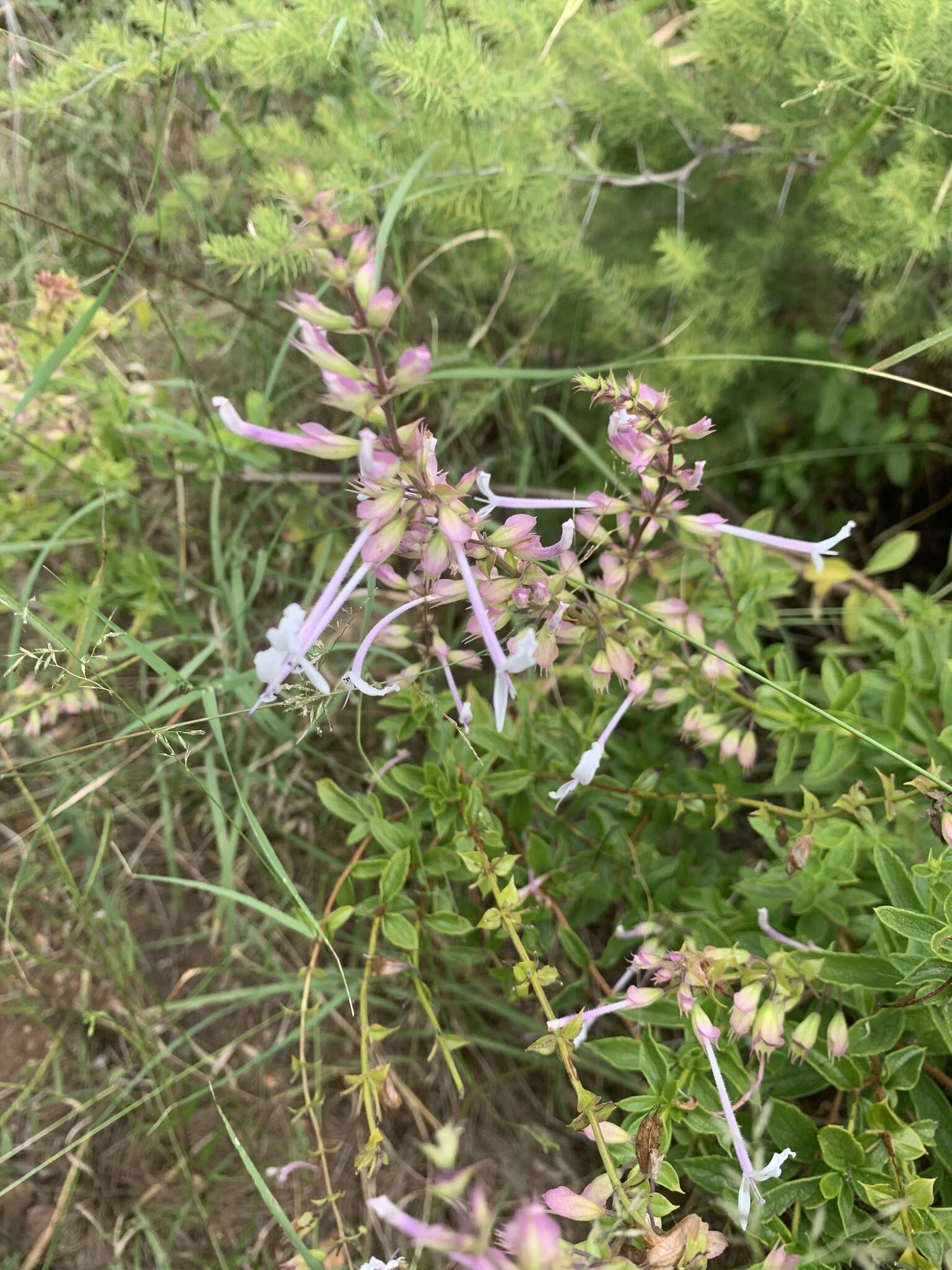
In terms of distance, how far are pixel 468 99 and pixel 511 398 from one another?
2.23 ft

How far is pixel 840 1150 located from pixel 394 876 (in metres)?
0.62

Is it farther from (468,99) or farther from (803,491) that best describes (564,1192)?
(803,491)

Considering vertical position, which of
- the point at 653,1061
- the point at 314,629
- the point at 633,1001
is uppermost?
the point at 314,629

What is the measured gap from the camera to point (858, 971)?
1.11 meters

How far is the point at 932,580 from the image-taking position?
2.04 m

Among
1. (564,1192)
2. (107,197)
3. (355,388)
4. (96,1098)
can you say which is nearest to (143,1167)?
(96,1098)

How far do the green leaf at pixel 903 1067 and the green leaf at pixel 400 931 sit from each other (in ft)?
1.97

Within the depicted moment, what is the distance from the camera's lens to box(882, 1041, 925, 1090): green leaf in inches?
42.8

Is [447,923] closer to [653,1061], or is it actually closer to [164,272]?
[653,1061]

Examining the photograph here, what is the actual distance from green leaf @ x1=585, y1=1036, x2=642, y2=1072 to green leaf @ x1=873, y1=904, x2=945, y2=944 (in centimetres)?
36

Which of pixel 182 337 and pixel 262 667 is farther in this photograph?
pixel 182 337

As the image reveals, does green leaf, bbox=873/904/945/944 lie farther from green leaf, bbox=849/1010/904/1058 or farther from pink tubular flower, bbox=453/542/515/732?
pink tubular flower, bbox=453/542/515/732

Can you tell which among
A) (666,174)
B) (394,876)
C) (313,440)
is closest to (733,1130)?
(394,876)

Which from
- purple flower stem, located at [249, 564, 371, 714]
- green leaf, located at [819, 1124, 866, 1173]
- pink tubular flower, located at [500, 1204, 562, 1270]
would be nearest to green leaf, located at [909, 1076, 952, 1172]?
green leaf, located at [819, 1124, 866, 1173]
